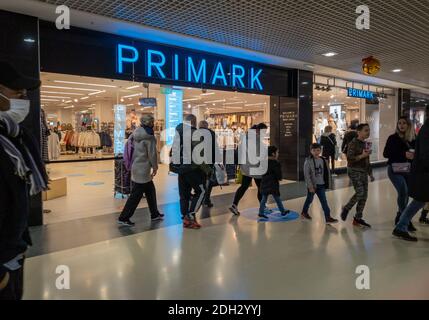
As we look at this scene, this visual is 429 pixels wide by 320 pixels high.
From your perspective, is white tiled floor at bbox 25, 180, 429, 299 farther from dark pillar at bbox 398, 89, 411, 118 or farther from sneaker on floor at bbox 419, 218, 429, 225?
dark pillar at bbox 398, 89, 411, 118

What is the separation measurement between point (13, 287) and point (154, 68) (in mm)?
5174

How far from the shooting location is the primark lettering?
5.96 meters

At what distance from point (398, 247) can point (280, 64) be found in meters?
5.39

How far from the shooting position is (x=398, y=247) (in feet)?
12.8

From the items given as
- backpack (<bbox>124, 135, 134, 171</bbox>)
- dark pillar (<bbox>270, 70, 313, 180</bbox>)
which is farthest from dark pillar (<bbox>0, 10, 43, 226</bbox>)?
dark pillar (<bbox>270, 70, 313, 180</bbox>)

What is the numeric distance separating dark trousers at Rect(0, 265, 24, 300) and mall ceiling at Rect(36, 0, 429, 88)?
369cm

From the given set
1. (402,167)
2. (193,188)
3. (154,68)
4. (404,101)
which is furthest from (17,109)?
(404,101)

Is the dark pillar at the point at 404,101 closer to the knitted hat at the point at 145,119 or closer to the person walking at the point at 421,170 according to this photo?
the person walking at the point at 421,170

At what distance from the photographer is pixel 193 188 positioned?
473cm

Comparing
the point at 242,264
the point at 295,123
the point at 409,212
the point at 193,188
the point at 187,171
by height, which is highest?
the point at 295,123

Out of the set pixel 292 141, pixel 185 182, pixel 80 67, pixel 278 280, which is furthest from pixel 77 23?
pixel 292 141

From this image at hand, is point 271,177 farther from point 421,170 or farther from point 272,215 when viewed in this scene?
point 421,170

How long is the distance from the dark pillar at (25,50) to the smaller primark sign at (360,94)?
883 centimetres
